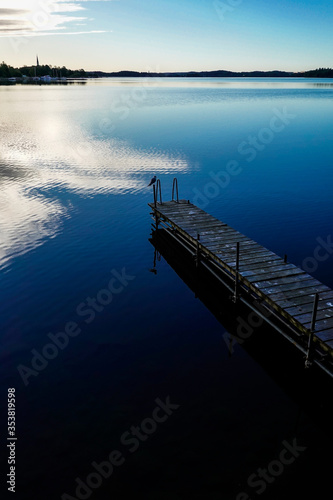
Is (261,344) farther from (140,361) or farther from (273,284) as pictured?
(140,361)

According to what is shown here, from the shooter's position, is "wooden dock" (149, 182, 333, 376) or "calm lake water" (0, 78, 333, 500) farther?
"wooden dock" (149, 182, 333, 376)

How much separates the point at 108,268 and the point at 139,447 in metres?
11.8

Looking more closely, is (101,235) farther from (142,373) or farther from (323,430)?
(323,430)

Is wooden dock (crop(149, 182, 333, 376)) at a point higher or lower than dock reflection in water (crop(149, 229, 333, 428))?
higher

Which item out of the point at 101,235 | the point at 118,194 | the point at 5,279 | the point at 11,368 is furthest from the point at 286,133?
the point at 11,368

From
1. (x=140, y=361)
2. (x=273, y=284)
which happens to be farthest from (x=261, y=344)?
(x=140, y=361)

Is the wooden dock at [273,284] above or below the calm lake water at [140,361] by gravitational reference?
above

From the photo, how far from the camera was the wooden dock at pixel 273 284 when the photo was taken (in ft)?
41.7

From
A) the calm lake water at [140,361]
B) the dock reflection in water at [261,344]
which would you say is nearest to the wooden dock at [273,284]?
the dock reflection in water at [261,344]

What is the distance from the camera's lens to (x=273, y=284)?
15.4 meters

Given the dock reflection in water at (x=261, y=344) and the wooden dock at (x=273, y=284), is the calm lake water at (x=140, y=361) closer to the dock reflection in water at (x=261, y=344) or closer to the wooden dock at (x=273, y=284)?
the dock reflection in water at (x=261, y=344)

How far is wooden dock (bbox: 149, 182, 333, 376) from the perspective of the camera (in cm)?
1270

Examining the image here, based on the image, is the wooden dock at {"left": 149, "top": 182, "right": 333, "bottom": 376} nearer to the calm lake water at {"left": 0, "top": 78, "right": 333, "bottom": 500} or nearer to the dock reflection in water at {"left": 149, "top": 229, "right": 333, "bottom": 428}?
the dock reflection in water at {"left": 149, "top": 229, "right": 333, "bottom": 428}

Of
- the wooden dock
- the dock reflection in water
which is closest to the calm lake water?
the dock reflection in water
